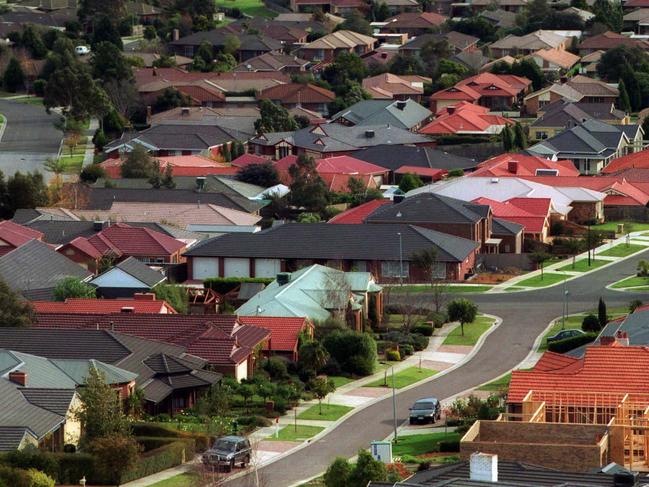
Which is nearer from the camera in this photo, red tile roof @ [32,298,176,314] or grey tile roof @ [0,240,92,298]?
red tile roof @ [32,298,176,314]

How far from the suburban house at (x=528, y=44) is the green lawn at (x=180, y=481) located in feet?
376

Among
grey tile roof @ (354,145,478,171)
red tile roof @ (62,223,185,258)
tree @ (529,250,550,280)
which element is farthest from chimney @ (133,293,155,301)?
grey tile roof @ (354,145,478,171)

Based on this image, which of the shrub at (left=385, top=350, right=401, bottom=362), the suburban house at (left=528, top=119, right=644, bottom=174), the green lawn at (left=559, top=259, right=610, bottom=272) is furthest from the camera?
the suburban house at (left=528, top=119, right=644, bottom=174)

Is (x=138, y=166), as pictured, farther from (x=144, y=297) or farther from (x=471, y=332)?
(x=471, y=332)

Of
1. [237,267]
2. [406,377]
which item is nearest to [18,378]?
[406,377]

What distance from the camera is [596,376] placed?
61250 mm

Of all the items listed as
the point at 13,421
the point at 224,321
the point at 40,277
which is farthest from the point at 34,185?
the point at 13,421

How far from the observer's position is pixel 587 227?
105 metres

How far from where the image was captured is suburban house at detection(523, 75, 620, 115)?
148m

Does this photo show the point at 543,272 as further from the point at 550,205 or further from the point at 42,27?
the point at 42,27

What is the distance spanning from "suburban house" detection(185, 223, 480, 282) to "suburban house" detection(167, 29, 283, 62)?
260 feet

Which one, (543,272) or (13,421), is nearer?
(13,421)

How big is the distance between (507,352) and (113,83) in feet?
245

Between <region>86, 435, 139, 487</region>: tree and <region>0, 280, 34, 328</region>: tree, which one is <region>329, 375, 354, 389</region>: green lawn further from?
<region>86, 435, 139, 487</region>: tree
